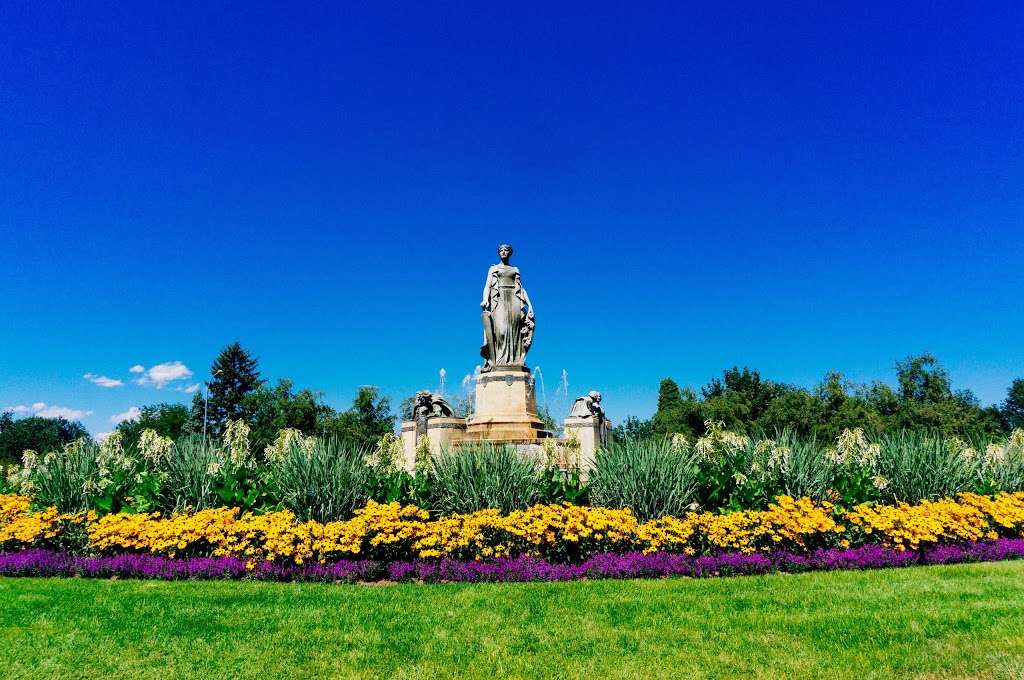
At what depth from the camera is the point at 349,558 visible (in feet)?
24.4

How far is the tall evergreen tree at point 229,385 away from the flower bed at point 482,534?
173ft

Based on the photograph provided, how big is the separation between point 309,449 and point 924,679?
7.71m

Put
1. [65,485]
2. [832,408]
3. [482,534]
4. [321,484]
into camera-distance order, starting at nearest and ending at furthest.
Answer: [482,534] < [321,484] < [65,485] < [832,408]

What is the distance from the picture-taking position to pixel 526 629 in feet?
16.4

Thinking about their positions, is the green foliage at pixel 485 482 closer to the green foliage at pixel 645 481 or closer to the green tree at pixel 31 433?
the green foliage at pixel 645 481

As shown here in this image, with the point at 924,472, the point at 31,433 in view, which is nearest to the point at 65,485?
the point at 924,472

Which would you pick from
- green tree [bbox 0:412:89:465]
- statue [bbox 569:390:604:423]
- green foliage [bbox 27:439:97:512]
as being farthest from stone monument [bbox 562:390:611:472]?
green tree [bbox 0:412:89:465]

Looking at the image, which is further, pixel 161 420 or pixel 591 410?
pixel 161 420

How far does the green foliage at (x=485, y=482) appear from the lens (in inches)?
327

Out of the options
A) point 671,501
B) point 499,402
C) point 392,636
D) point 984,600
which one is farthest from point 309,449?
point 984,600

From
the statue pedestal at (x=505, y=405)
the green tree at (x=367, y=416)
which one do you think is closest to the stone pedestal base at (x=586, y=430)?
the statue pedestal at (x=505, y=405)

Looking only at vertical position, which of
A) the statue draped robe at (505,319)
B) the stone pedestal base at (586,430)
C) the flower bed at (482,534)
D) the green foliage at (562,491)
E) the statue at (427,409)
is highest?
the statue draped robe at (505,319)

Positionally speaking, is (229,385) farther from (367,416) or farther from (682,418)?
(682,418)

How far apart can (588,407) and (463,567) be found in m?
8.54
